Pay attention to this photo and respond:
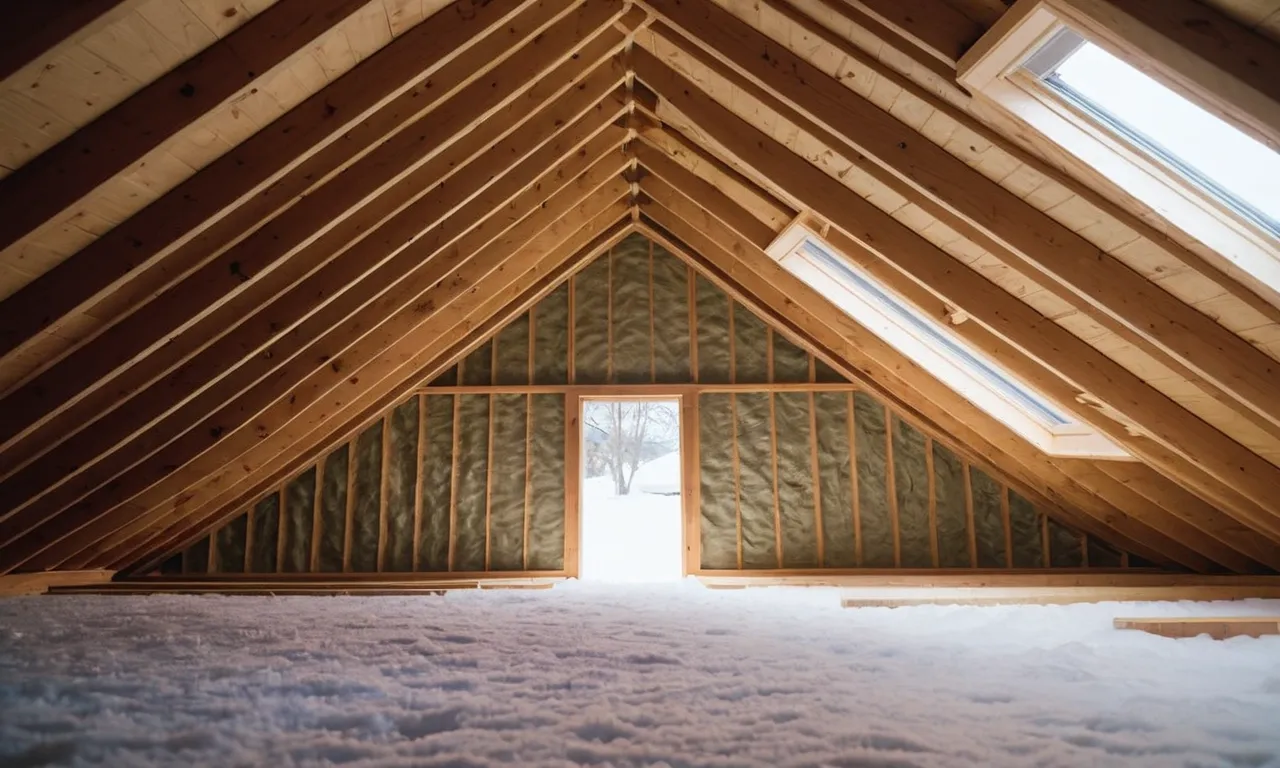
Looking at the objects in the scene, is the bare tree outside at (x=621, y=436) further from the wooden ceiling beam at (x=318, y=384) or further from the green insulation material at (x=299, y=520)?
the wooden ceiling beam at (x=318, y=384)

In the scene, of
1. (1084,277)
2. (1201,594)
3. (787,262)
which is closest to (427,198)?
(787,262)

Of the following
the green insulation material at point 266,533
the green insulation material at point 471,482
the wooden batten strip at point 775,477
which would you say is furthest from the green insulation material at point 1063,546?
the green insulation material at point 266,533

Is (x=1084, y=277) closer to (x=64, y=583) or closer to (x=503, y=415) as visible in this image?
(x=503, y=415)

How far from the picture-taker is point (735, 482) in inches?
244

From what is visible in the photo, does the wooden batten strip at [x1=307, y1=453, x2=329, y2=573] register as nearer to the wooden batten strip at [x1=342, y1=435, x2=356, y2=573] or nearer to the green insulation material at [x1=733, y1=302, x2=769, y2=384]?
the wooden batten strip at [x1=342, y1=435, x2=356, y2=573]

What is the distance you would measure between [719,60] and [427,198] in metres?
1.55

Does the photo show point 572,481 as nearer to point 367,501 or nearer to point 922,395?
point 367,501

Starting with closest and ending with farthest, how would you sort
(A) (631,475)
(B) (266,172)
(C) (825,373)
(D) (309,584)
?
(B) (266,172), (D) (309,584), (C) (825,373), (A) (631,475)

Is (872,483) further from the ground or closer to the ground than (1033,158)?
closer to the ground

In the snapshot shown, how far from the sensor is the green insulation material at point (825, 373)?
6.30m

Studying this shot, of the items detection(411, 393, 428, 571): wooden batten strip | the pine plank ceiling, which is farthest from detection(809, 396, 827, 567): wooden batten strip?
detection(411, 393, 428, 571): wooden batten strip

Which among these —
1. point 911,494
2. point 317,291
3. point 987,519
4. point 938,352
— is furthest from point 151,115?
point 987,519

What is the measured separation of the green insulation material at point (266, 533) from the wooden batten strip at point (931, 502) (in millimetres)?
5790

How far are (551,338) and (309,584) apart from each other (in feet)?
9.37
